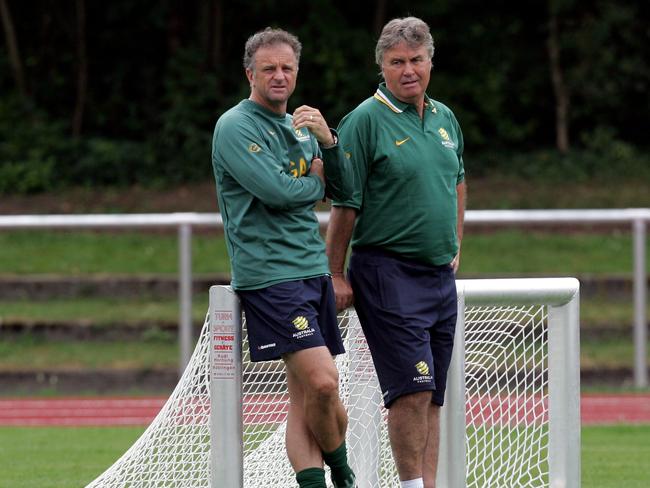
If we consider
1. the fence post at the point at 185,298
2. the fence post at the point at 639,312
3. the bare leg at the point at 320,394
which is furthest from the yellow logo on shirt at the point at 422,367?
the fence post at the point at 639,312

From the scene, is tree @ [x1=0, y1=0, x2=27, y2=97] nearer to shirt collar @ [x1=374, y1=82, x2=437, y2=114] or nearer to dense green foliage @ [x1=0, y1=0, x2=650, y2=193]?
dense green foliage @ [x1=0, y1=0, x2=650, y2=193]

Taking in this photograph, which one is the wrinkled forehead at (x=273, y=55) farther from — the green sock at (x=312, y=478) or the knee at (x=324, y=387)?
the green sock at (x=312, y=478)

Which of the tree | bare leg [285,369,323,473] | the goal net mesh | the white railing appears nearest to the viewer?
bare leg [285,369,323,473]

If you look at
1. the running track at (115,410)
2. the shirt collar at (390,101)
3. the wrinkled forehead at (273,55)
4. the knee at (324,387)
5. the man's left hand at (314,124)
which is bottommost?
the running track at (115,410)

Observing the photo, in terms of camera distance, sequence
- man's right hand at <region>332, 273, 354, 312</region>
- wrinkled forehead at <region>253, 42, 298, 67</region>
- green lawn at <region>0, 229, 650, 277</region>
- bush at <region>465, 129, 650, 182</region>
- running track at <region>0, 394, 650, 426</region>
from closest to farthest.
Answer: wrinkled forehead at <region>253, 42, 298, 67</region>, man's right hand at <region>332, 273, 354, 312</region>, running track at <region>0, 394, 650, 426</region>, green lawn at <region>0, 229, 650, 277</region>, bush at <region>465, 129, 650, 182</region>

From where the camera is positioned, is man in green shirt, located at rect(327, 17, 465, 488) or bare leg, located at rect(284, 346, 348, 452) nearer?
bare leg, located at rect(284, 346, 348, 452)

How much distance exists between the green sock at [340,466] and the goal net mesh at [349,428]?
64 cm


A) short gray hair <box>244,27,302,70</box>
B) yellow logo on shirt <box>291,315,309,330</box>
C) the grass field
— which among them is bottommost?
the grass field

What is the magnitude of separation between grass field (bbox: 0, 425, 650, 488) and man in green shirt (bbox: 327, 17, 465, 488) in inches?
74.4

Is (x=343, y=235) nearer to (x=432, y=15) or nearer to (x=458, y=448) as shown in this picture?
(x=458, y=448)

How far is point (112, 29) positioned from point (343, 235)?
49.1 feet

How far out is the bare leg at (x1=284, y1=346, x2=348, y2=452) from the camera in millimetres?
4805

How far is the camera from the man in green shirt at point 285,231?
15.7 feet


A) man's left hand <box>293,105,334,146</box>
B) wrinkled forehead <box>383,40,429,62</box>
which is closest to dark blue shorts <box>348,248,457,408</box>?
man's left hand <box>293,105,334,146</box>
